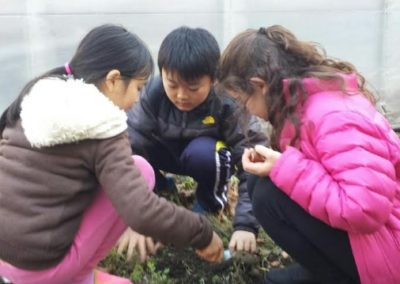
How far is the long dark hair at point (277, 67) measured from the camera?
1.70m

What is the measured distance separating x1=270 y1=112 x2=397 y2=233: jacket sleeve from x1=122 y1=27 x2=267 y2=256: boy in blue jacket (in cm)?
57

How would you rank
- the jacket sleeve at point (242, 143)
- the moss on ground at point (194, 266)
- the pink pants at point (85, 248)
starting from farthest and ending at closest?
the jacket sleeve at point (242, 143)
the moss on ground at point (194, 266)
the pink pants at point (85, 248)

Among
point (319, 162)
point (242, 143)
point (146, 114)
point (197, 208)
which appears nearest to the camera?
point (319, 162)

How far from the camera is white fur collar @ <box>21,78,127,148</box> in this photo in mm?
1542

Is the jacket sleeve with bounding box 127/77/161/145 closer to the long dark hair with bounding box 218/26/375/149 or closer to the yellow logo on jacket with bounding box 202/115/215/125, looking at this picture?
the yellow logo on jacket with bounding box 202/115/215/125

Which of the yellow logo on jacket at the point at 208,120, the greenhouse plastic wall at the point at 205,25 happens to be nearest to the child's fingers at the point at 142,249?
the yellow logo on jacket at the point at 208,120

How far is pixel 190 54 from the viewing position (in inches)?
82.0

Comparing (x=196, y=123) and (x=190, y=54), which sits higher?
(x=190, y=54)

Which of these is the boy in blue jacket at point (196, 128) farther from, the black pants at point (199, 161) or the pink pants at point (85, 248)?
the pink pants at point (85, 248)

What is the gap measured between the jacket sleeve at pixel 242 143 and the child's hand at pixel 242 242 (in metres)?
0.03

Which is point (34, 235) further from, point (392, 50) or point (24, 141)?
point (392, 50)

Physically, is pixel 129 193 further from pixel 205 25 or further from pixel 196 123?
pixel 205 25

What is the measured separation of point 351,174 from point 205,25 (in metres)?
2.05

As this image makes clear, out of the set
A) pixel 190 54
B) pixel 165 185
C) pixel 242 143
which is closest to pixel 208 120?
pixel 242 143
